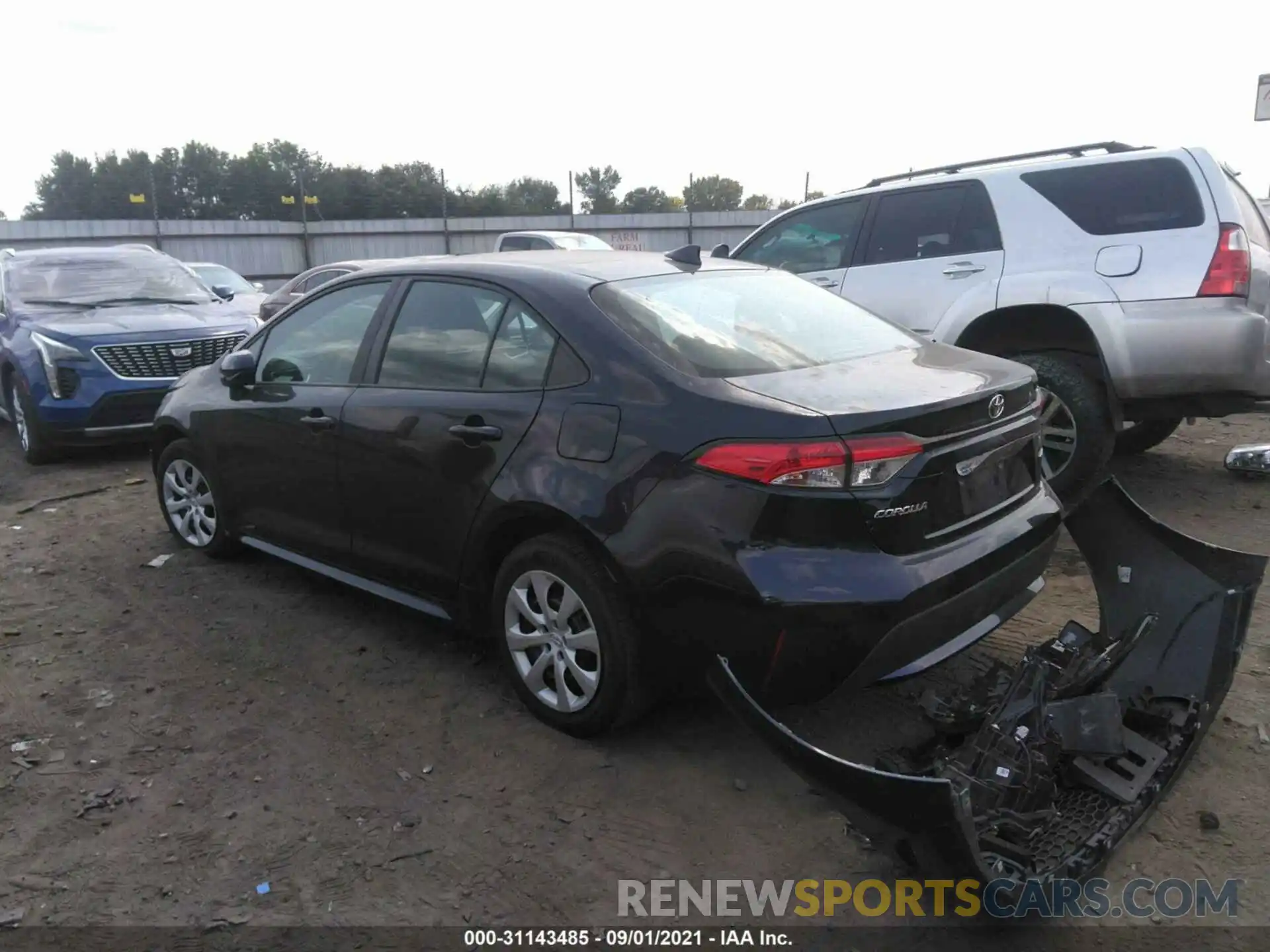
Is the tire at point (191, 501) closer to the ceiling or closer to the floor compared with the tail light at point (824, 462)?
closer to the floor

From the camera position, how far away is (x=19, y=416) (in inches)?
304

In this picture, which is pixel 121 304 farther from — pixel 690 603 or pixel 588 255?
pixel 690 603

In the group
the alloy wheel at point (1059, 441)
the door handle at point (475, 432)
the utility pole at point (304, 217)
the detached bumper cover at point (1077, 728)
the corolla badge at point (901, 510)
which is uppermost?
the utility pole at point (304, 217)

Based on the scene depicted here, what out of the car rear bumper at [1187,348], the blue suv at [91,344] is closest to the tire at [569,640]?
the car rear bumper at [1187,348]

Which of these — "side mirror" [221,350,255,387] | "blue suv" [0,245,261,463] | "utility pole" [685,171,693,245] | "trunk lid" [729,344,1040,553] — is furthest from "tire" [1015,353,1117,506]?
"utility pole" [685,171,693,245]

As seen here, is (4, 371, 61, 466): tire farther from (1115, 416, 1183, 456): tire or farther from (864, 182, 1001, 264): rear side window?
(1115, 416, 1183, 456): tire

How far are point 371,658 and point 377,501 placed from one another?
70 cm

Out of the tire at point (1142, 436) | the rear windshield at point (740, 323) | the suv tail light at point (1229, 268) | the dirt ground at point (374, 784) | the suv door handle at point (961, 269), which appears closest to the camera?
the dirt ground at point (374, 784)

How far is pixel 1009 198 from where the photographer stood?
18.7 ft

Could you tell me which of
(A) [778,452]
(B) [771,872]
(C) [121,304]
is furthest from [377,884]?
(C) [121,304]

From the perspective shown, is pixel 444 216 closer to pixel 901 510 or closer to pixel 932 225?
pixel 932 225

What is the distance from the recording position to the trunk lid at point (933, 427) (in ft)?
8.88

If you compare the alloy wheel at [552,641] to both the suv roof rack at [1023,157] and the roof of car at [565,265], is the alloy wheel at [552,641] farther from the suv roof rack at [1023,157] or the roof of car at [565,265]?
the suv roof rack at [1023,157]

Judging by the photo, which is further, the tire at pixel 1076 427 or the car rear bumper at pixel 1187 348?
the tire at pixel 1076 427
